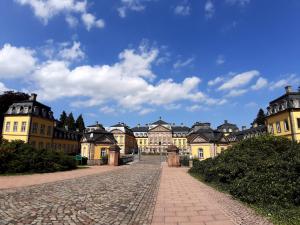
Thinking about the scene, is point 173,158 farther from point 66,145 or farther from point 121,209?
point 66,145

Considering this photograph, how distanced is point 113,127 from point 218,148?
56.8 metres

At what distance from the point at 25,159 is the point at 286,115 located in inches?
1327

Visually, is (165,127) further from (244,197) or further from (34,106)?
(244,197)

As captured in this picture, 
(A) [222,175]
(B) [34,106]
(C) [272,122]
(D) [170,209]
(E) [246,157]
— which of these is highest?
(B) [34,106]

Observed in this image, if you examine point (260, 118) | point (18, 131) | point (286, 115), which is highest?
point (260, 118)

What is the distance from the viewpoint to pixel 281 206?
8.46 metres

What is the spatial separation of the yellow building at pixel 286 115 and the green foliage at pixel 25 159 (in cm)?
2963

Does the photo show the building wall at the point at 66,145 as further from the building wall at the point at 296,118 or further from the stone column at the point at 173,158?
the building wall at the point at 296,118

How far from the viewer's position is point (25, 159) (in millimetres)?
19812

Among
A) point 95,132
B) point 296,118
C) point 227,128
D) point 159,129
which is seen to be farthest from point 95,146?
point 159,129

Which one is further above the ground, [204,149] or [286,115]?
[286,115]

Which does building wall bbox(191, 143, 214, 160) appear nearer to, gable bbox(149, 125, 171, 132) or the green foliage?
the green foliage

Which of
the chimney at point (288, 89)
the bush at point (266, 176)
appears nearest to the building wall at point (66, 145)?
the bush at point (266, 176)

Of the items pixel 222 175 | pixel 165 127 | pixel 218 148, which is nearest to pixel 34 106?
pixel 218 148
